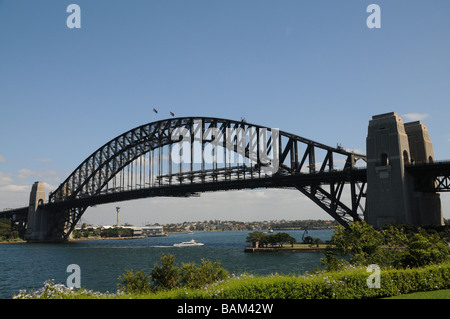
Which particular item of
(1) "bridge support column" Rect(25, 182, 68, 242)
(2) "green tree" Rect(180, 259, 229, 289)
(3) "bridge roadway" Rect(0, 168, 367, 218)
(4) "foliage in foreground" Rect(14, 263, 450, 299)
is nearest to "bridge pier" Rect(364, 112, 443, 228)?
(3) "bridge roadway" Rect(0, 168, 367, 218)

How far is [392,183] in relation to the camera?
52906 millimetres

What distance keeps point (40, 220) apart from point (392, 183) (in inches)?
4597

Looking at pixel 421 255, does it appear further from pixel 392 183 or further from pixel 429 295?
pixel 392 183

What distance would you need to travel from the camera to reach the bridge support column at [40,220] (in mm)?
128625

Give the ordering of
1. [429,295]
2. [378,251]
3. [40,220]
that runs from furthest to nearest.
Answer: [40,220] < [378,251] < [429,295]

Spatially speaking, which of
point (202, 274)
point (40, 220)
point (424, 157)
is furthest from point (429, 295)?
point (40, 220)

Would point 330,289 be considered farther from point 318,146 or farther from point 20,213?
point 20,213

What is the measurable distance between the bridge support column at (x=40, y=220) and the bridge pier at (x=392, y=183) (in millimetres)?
110225

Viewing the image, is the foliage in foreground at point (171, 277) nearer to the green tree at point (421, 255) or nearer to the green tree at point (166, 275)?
the green tree at point (166, 275)

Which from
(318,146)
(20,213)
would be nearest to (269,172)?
(318,146)

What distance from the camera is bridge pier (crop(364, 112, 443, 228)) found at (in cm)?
5200
